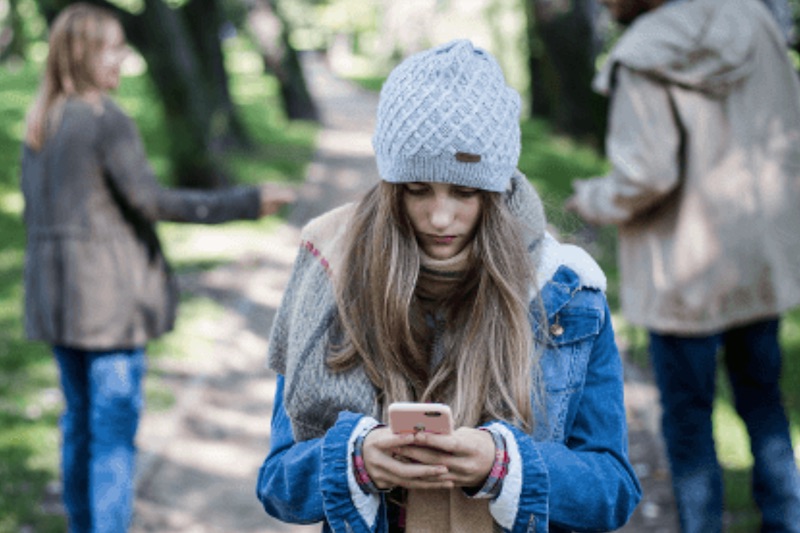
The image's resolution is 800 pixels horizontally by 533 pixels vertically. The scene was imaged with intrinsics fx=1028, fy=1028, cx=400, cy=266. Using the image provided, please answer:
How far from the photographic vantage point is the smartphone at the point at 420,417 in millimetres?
1646

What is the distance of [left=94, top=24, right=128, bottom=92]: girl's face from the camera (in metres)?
3.75

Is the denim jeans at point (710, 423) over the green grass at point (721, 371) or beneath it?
over

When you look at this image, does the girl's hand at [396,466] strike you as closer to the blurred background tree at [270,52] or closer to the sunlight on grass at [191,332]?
the blurred background tree at [270,52]

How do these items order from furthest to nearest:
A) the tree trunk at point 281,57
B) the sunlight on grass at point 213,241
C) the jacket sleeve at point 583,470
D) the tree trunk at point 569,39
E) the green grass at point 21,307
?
the tree trunk at point 281,57 < the tree trunk at point 569,39 < the sunlight on grass at point 213,241 < the green grass at point 21,307 < the jacket sleeve at point 583,470

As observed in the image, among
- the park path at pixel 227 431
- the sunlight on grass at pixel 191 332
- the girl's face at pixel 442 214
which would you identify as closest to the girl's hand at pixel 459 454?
the girl's face at pixel 442 214

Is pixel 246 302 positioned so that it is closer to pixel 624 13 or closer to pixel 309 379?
pixel 624 13

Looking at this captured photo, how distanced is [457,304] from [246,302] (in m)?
6.72

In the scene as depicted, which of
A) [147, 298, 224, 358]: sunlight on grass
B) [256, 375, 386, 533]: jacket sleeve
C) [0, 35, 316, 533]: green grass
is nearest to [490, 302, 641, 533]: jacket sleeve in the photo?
[256, 375, 386, 533]: jacket sleeve

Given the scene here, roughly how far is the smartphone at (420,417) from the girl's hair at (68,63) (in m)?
2.52

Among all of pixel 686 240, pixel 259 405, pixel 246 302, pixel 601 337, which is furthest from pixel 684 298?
pixel 246 302

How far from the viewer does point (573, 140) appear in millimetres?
16094

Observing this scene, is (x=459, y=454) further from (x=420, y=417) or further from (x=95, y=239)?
(x=95, y=239)

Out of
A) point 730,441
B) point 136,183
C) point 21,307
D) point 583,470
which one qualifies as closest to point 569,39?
point 21,307

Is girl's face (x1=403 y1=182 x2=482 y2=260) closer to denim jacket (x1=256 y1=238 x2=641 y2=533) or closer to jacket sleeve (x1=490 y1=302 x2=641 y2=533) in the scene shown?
denim jacket (x1=256 y1=238 x2=641 y2=533)
